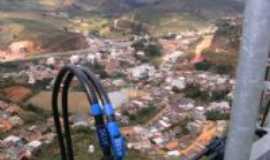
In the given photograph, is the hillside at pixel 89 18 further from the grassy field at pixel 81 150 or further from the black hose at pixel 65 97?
the black hose at pixel 65 97

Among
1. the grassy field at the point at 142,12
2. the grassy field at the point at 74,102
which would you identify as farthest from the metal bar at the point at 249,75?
the grassy field at the point at 142,12

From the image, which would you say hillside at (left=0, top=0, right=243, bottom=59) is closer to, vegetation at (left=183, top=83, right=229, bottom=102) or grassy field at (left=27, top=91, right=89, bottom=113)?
grassy field at (left=27, top=91, right=89, bottom=113)

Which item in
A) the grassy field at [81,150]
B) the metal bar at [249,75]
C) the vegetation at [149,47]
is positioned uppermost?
the metal bar at [249,75]

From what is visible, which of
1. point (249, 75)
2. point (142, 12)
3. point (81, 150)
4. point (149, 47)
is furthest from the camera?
point (142, 12)

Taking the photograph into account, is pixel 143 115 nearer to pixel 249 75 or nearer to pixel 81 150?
pixel 81 150

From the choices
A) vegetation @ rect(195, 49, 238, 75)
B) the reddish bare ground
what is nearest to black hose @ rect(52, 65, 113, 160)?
the reddish bare ground

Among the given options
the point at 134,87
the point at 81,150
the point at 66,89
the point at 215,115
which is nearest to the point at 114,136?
the point at 66,89
